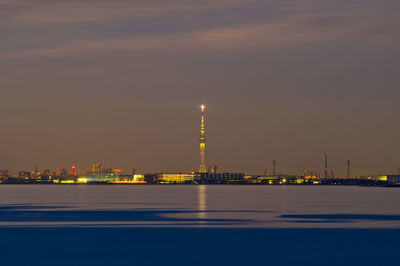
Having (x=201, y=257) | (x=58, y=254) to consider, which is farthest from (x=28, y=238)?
(x=201, y=257)

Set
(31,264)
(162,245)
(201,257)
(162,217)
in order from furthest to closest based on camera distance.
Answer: (162,217)
(162,245)
(201,257)
(31,264)

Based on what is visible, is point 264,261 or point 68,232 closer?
point 264,261

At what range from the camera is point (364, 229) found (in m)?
71.3

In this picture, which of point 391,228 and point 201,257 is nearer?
point 201,257

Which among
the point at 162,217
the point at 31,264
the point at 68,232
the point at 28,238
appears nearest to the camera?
the point at 31,264

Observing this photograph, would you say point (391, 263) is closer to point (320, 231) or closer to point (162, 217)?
point (320, 231)

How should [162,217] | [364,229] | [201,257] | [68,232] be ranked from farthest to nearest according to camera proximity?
1. [162,217]
2. [364,229]
3. [68,232]
4. [201,257]

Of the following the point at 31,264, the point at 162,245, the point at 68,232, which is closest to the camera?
the point at 31,264

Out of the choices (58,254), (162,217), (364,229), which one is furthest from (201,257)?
(162,217)

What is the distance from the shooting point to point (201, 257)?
49.2 meters

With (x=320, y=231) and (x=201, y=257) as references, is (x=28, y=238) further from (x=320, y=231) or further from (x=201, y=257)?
(x=320, y=231)

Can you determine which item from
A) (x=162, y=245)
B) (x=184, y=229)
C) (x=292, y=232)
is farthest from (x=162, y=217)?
(x=162, y=245)

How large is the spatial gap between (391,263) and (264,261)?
863 cm

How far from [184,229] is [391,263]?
2892cm
